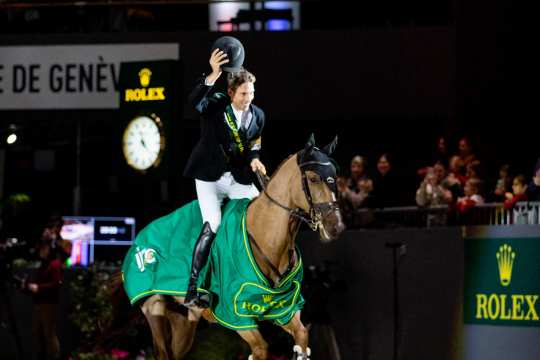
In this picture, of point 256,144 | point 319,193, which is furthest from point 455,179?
point 319,193

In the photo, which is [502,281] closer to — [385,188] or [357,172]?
[385,188]

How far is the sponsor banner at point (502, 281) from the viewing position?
10492mm

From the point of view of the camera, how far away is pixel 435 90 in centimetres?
1711

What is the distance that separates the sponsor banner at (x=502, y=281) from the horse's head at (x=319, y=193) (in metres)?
3.05

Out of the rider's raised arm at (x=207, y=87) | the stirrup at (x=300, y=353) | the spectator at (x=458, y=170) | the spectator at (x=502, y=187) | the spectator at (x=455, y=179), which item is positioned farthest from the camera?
the spectator at (x=458, y=170)

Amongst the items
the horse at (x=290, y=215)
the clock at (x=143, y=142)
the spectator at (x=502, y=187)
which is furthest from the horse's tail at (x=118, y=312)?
the spectator at (x=502, y=187)

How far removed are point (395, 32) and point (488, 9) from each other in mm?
1669

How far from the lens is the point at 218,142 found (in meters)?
9.12

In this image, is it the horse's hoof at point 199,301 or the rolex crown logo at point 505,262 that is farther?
the rolex crown logo at point 505,262

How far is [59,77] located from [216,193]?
30.9 feet

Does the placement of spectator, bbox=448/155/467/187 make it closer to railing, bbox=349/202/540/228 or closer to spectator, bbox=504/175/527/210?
railing, bbox=349/202/540/228

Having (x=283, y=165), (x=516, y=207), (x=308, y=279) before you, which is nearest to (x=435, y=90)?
(x=308, y=279)

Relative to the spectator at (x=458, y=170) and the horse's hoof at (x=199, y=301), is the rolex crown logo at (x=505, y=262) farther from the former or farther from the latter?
the horse's hoof at (x=199, y=301)

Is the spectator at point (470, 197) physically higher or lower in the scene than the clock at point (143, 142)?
lower
